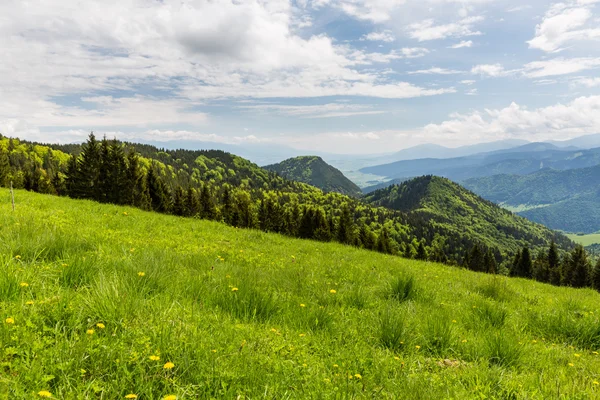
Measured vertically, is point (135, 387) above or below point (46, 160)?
below

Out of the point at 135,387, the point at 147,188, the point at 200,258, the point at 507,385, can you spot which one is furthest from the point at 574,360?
the point at 147,188

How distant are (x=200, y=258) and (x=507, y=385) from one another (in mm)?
7458

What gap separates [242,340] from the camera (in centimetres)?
374

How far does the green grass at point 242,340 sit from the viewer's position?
9.04 ft

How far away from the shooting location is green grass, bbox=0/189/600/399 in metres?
2.75

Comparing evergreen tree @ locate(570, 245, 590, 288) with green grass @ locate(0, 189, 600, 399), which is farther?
evergreen tree @ locate(570, 245, 590, 288)

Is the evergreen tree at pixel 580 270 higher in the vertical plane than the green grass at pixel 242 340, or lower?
lower

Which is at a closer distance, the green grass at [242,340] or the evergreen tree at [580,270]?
the green grass at [242,340]

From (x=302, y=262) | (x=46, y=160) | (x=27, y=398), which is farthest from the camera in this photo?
(x=46, y=160)

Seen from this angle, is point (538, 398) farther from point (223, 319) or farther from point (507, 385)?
point (223, 319)

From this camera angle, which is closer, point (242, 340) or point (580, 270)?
point (242, 340)

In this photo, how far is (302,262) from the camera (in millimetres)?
11102

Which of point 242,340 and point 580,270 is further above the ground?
point 242,340

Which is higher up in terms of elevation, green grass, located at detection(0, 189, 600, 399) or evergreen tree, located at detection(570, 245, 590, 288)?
green grass, located at detection(0, 189, 600, 399)
